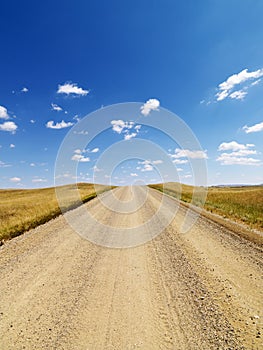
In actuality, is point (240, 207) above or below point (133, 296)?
above

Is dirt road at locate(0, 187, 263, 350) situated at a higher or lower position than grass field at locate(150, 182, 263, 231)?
lower

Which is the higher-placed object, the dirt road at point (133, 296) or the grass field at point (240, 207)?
the grass field at point (240, 207)

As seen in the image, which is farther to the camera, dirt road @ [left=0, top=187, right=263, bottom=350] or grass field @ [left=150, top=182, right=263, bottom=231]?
grass field @ [left=150, top=182, right=263, bottom=231]

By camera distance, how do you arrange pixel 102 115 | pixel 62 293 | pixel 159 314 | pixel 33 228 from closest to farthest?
pixel 159 314 < pixel 62 293 < pixel 33 228 < pixel 102 115

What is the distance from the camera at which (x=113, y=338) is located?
359cm

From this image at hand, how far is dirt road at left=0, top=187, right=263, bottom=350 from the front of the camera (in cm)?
360

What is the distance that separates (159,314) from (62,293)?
6.71 ft

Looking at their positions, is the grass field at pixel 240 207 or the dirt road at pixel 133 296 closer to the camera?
the dirt road at pixel 133 296

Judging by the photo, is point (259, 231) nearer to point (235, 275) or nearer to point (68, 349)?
point (235, 275)

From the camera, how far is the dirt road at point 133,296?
11.8 ft

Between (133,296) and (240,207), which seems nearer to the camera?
(133,296)

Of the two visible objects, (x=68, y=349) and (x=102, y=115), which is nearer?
(x=68, y=349)

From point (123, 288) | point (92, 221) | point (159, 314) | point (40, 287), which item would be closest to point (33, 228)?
point (92, 221)

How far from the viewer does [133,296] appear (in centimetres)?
486
